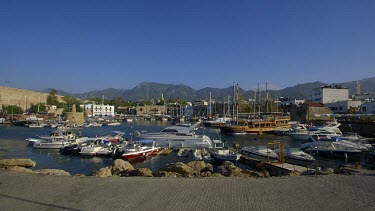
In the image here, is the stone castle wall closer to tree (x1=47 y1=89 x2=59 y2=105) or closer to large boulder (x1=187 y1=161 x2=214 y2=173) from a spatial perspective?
tree (x1=47 y1=89 x2=59 y2=105)

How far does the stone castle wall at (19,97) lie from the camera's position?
4855 inches

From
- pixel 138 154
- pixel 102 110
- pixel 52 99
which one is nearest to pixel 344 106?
pixel 138 154

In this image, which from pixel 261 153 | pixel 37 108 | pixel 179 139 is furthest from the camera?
pixel 37 108

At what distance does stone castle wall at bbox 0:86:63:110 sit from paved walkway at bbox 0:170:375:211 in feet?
407

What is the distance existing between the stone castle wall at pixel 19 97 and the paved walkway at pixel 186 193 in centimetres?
12413

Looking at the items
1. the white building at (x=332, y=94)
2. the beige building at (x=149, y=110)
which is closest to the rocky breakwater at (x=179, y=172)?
the white building at (x=332, y=94)

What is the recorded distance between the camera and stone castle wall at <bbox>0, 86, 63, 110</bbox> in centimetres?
12331

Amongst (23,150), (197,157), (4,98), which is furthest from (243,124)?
(4,98)

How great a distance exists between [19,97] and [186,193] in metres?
136

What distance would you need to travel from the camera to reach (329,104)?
94.8 meters

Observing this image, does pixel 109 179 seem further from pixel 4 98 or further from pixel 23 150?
pixel 4 98

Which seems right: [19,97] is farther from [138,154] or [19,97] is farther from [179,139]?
[138,154]

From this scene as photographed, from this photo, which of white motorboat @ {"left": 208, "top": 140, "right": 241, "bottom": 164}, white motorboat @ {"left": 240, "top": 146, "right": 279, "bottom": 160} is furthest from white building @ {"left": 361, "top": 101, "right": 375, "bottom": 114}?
white motorboat @ {"left": 208, "top": 140, "right": 241, "bottom": 164}

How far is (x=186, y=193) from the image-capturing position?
1179 cm
